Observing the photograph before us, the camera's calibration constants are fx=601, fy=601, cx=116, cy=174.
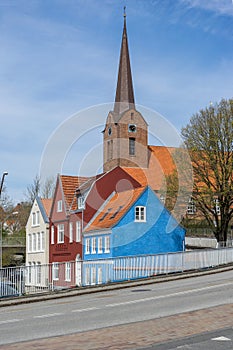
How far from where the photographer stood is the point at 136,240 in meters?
46.3

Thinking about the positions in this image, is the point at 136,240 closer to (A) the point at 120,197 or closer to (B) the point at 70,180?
(A) the point at 120,197

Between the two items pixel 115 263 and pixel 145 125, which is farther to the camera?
pixel 145 125

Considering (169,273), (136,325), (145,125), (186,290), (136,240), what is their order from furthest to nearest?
(145,125)
(136,240)
(169,273)
(186,290)
(136,325)

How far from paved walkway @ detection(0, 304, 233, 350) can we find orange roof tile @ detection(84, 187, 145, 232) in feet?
103

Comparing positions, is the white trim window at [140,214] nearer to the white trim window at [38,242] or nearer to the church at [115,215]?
the church at [115,215]

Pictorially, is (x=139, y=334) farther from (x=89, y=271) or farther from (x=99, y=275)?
(x=89, y=271)

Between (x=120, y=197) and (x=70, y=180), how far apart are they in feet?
33.5

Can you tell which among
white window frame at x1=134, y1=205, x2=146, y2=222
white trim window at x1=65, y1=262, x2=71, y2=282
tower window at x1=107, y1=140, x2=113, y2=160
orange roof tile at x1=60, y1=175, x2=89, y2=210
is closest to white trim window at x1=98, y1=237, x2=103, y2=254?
white window frame at x1=134, y1=205, x2=146, y2=222

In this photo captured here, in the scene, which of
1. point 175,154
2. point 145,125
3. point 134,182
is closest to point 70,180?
point 134,182

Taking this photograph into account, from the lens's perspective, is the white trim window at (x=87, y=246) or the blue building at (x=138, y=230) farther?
the white trim window at (x=87, y=246)

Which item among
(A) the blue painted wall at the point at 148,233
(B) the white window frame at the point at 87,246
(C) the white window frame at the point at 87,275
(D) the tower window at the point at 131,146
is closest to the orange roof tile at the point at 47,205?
(B) the white window frame at the point at 87,246

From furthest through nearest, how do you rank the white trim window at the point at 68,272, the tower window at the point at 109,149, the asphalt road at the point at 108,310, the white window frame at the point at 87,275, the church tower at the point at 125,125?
the tower window at the point at 109,149
the church tower at the point at 125,125
the white trim window at the point at 68,272
the white window frame at the point at 87,275
the asphalt road at the point at 108,310

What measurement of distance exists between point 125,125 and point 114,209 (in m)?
31.3

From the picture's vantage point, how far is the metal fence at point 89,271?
26500 mm
